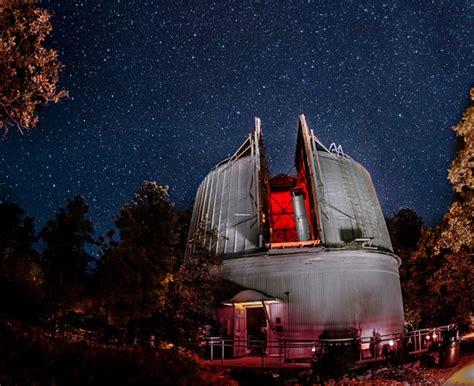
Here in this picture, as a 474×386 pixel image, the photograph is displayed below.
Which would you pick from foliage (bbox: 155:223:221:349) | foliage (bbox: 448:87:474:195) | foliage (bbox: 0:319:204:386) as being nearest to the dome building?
foliage (bbox: 155:223:221:349)

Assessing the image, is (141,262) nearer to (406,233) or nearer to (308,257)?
(308,257)

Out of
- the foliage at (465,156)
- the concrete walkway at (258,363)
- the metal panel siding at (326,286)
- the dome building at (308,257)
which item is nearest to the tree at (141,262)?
the dome building at (308,257)

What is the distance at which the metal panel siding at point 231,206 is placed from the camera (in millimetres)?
21094

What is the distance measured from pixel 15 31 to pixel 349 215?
17.2 meters

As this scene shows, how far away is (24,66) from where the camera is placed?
31.2ft

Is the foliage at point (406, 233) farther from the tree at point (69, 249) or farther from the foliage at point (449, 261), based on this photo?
the tree at point (69, 249)

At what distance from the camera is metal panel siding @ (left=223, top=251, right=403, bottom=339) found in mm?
18359

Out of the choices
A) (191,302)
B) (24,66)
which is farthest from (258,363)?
(24,66)

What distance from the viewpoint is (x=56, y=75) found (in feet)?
32.8

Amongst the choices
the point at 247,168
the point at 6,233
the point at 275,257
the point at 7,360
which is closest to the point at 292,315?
the point at 275,257

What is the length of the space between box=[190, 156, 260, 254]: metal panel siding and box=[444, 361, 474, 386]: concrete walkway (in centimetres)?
988

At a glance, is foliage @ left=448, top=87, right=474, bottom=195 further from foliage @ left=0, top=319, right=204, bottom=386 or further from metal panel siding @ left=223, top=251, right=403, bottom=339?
foliage @ left=0, top=319, right=204, bottom=386

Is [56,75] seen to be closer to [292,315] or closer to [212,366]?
[212,366]

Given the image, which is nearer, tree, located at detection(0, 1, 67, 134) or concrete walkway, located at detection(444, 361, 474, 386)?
tree, located at detection(0, 1, 67, 134)
